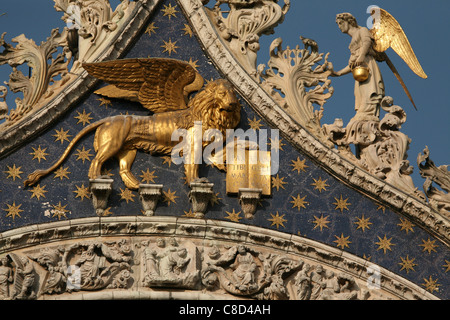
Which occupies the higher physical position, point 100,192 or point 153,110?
point 153,110

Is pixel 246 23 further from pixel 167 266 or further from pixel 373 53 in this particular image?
pixel 167 266

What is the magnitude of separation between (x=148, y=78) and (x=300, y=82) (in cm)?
176

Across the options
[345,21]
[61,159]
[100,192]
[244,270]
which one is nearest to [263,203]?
[244,270]

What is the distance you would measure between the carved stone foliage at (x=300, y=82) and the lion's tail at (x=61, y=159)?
2.01 meters

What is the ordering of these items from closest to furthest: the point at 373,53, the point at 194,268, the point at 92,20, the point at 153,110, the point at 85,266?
1. the point at 85,266
2. the point at 194,268
3. the point at 153,110
4. the point at 92,20
5. the point at 373,53

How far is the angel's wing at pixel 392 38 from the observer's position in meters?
17.4

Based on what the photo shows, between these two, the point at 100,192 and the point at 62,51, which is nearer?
the point at 100,192

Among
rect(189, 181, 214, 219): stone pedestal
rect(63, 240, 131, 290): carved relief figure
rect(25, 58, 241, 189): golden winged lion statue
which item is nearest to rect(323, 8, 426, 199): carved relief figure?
rect(25, 58, 241, 189): golden winged lion statue

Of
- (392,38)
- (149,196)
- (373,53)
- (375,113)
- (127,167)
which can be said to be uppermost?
(392,38)

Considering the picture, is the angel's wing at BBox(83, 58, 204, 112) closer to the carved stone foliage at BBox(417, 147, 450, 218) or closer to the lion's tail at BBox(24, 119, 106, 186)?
the lion's tail at BBox(24, 119, 106, 186)

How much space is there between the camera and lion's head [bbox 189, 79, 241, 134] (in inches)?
644

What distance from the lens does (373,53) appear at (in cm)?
1739

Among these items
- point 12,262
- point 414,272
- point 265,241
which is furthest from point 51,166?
point 414,272
